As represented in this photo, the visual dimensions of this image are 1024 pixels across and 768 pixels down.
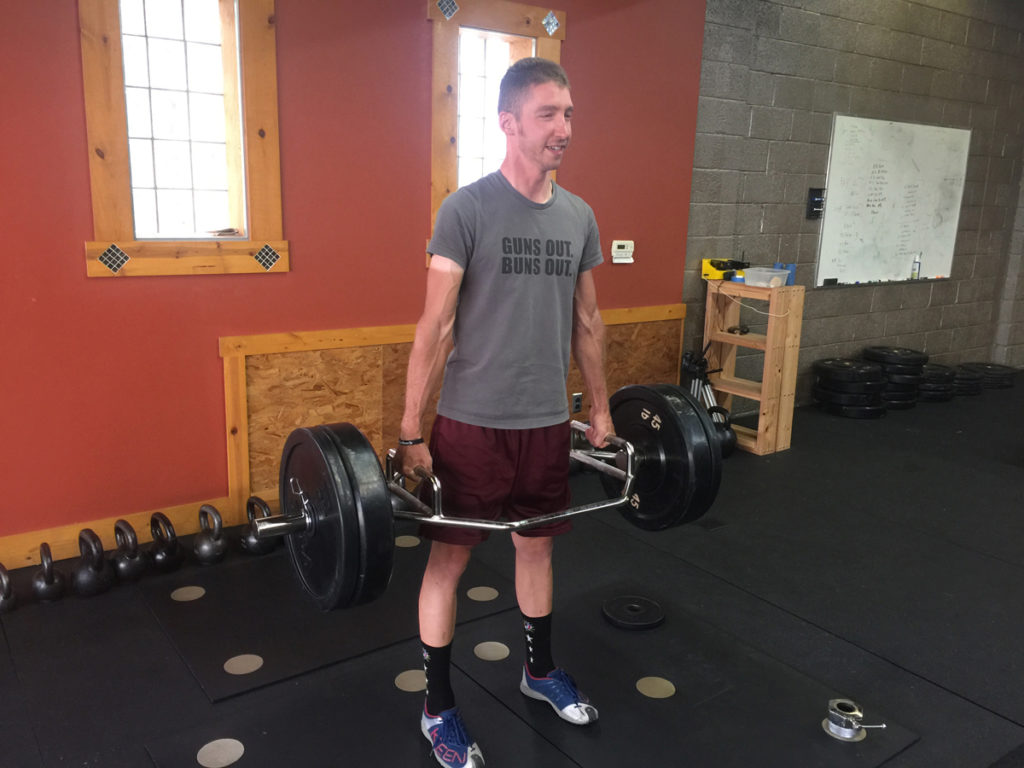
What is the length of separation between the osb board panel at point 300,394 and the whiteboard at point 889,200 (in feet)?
8.70

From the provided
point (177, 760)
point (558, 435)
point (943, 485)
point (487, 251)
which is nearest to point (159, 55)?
point (487, 251)

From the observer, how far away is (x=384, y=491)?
1417mm

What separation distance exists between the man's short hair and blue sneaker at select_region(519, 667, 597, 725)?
1169 millimetres

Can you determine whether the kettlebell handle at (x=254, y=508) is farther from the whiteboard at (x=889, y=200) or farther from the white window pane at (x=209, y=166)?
the whiteboard at (x=889, y=200)

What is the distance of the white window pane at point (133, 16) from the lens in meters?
2.55

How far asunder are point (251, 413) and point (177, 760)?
1.28 meters

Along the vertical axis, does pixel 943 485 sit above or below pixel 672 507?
below

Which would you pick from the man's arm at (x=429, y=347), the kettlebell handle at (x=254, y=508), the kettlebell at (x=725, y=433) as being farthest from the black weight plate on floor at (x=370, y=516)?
the kettlebell at (x=725, y=433)

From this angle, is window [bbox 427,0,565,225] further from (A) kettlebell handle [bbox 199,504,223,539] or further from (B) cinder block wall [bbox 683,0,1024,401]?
(A) kettlebell handle [bbox 199,504,223,539]

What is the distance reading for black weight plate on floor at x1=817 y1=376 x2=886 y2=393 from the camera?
437cm

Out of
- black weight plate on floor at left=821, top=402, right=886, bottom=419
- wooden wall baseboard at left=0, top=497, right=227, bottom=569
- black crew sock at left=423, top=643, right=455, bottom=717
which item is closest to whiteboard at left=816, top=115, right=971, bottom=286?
black weight plate on floor at left=821, top=402, right=886, bottom=419

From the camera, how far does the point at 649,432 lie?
6.25 feet

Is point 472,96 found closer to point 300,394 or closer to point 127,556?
point 300,394

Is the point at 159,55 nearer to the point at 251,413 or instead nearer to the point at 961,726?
the point at 251,413
